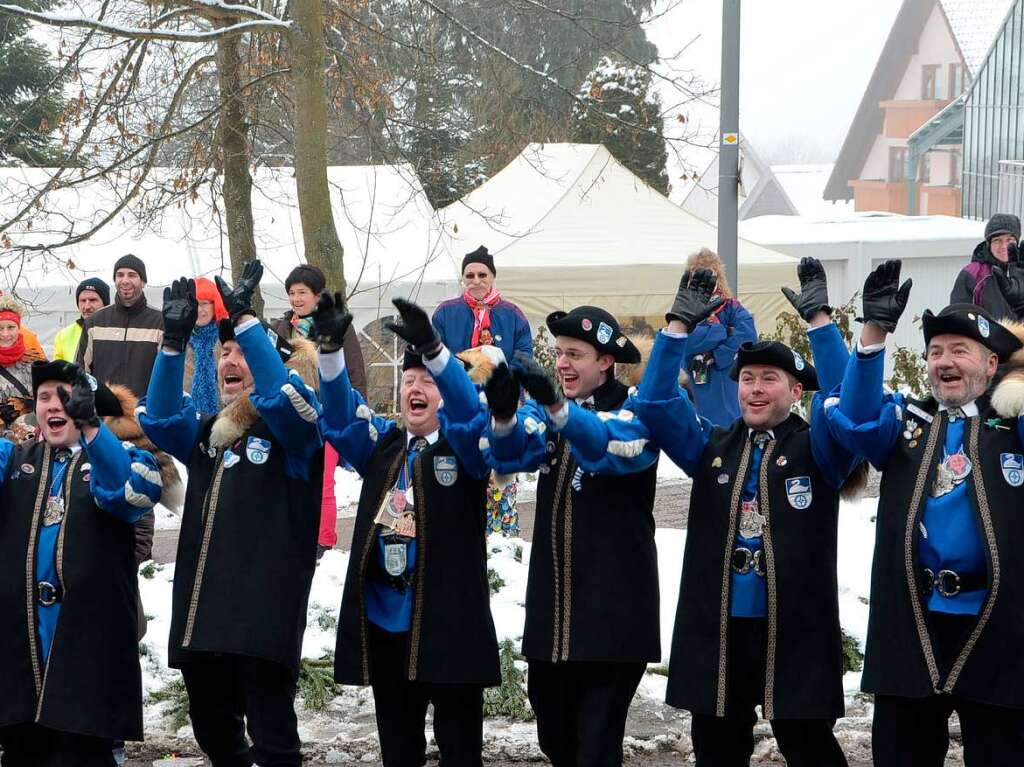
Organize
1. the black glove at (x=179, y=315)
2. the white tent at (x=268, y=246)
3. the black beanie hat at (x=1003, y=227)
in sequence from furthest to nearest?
the white tent at (x=268, y=246) → the black beanie hat at (x=1003, y=227) → the black glove at (x=179, y=315)

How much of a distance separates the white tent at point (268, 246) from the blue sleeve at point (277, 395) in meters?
8.91

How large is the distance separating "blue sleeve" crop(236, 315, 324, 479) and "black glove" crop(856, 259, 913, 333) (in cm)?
194

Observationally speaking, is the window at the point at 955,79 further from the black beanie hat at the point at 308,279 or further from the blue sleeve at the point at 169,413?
the blue sleeve at the point at 169,413

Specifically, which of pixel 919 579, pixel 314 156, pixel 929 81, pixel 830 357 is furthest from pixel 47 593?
pixel 929 81

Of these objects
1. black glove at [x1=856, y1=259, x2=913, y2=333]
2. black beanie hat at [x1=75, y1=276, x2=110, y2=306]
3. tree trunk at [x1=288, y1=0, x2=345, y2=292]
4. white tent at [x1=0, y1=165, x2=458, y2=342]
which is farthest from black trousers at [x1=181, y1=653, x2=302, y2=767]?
white tent at [x1=0, y1=165, x2=458, y2=342]

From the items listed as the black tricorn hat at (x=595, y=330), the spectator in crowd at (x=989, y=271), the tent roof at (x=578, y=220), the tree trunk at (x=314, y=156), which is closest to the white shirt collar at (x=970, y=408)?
the black tricorn hat at (x=595, y=330)

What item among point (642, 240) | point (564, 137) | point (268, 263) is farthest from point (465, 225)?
point (564, 137)

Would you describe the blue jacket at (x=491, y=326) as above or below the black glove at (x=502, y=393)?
above

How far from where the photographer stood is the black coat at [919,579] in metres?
4.32

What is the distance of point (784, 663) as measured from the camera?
4605 mm

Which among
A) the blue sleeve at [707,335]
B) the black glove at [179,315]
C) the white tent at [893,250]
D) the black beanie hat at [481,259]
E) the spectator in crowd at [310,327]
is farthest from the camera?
the white tent at [893,250]

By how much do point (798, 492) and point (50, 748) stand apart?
282 cm

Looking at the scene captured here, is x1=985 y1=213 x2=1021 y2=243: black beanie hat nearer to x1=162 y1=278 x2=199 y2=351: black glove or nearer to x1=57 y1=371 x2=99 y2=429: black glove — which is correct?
x1=162 y1=278 x2=199 y2=351: black glove

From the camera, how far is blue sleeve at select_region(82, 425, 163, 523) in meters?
4.83
